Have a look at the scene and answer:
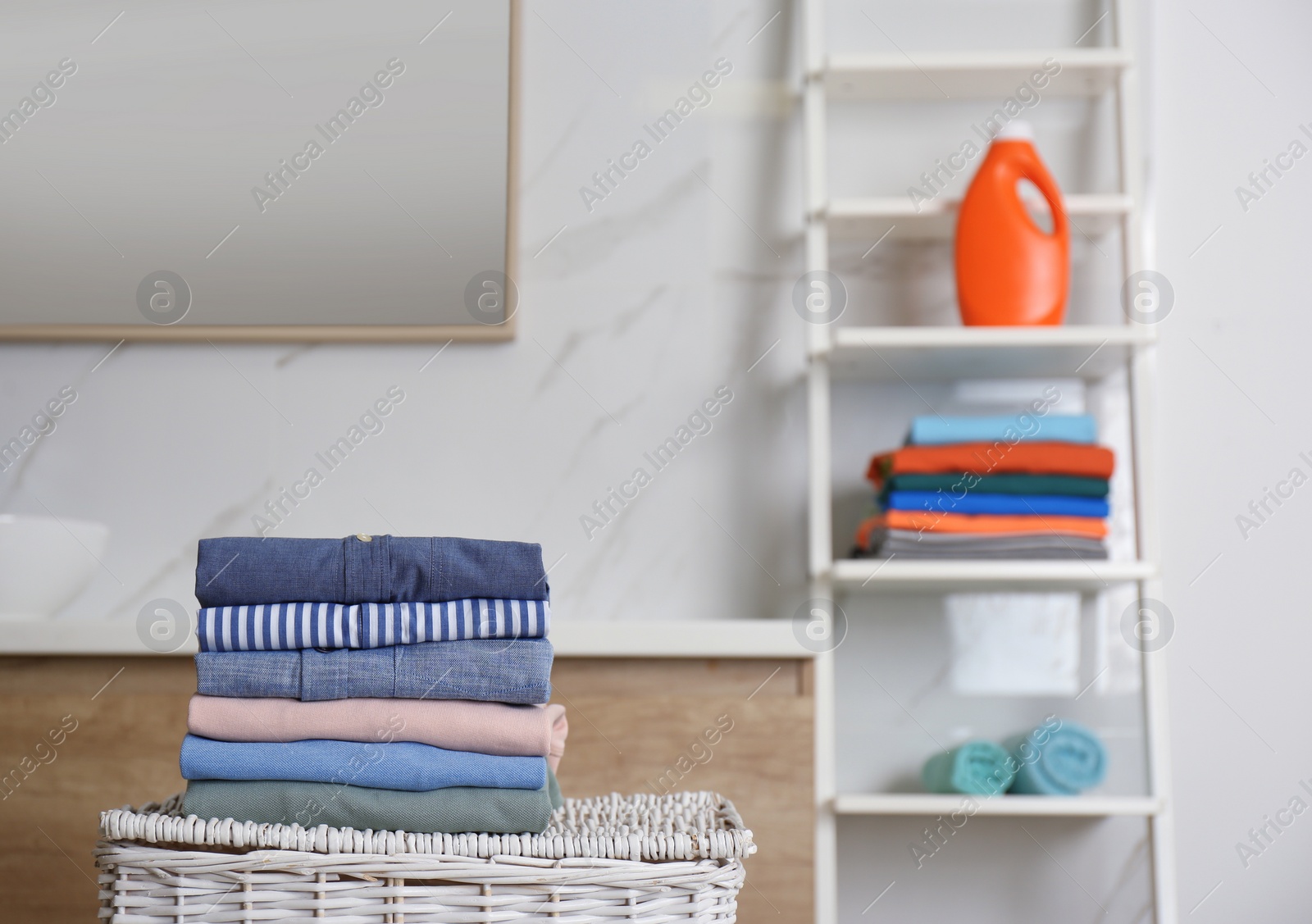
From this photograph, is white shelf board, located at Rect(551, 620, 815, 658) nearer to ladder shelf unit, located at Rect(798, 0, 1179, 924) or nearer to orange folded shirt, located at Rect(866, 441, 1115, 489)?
ladder shelf unit, located at Rect(798, 0, 1179, 924)

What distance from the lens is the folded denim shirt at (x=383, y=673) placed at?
27.1 inches

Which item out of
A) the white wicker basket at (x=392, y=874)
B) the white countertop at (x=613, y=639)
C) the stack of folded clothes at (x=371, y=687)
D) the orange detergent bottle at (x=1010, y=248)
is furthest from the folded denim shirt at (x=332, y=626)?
the orange detergent bottle at (x=1010, y=248)

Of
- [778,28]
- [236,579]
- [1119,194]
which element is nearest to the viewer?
[236,579]

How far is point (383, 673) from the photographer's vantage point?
690 mm

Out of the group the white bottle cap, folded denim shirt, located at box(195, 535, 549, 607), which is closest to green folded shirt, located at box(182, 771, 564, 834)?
folded denim shirt, located at box(195, 535, 549, 607)

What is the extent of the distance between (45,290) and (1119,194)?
1.48 metres

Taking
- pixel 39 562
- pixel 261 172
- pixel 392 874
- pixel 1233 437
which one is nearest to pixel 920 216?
pixel 1233 437

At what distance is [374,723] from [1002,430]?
0.84 meters

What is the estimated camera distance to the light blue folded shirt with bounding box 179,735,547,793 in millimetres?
675

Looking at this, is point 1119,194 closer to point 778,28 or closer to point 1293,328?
point 1293,328

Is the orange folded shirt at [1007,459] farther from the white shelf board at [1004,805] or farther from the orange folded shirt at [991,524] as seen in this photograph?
the white shelf board at [1004,805]

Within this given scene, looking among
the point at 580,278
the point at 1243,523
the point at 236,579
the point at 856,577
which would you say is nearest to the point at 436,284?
the point at 580,278

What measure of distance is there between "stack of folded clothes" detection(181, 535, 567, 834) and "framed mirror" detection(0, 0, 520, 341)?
0.76 metres

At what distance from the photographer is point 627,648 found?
1133 mm
